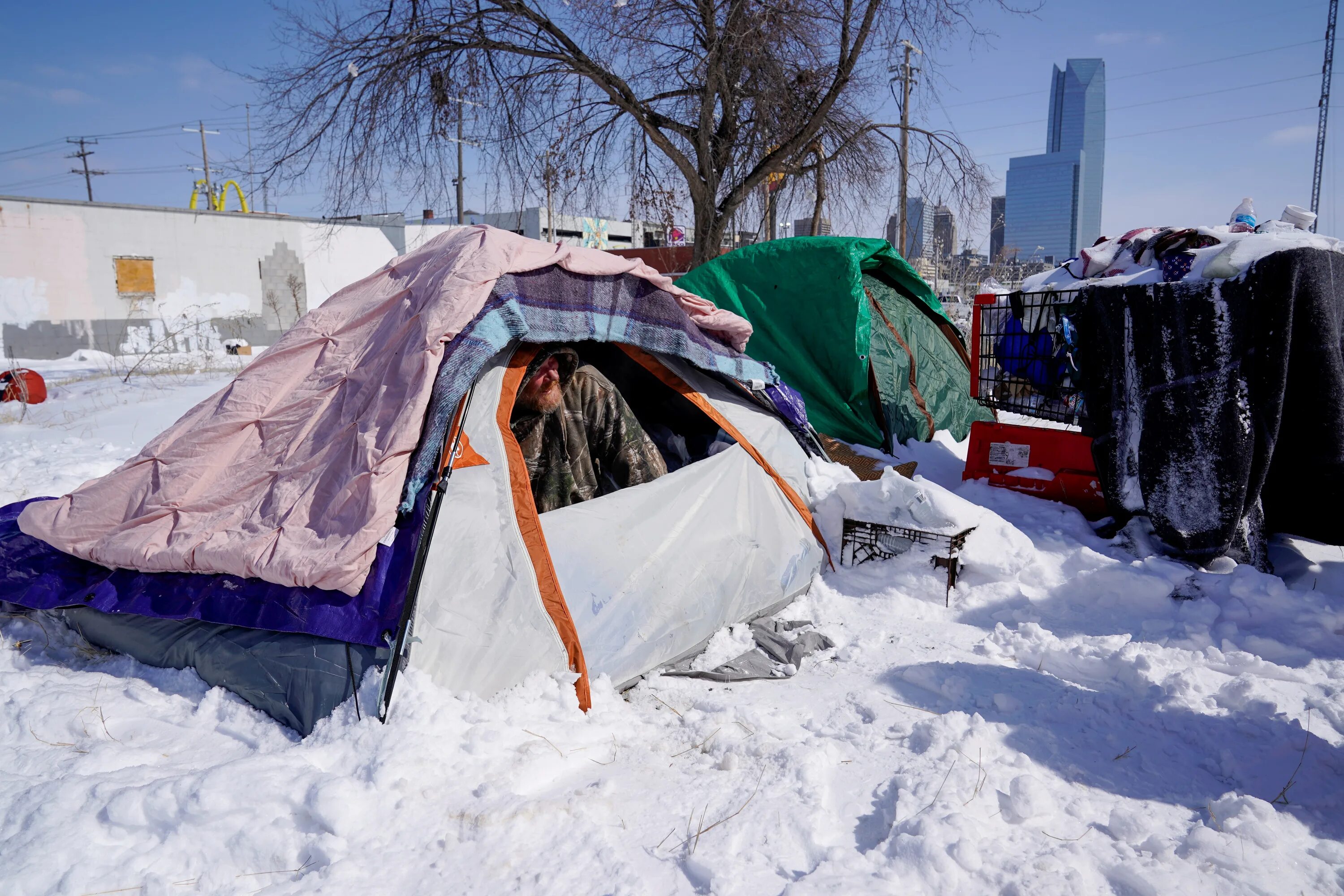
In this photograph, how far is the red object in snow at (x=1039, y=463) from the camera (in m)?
4.53

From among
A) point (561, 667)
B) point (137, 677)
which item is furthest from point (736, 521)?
point (137, 677)

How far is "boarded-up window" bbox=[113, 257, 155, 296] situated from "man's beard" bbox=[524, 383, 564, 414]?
2126cm

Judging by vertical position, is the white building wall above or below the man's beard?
above

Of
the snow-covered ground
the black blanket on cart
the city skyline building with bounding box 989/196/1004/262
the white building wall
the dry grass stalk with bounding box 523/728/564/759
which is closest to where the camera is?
the snow-covered ground

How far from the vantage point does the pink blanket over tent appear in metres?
2.59

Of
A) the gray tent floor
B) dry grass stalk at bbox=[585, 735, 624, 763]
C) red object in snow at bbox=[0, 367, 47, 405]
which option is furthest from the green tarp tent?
red object in snow at bbox=[0, 367, 47, 405]

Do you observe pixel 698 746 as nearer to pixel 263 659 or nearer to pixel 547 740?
pixel 547 740

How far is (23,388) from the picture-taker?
8.59 meters

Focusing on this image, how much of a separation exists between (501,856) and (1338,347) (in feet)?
12.5

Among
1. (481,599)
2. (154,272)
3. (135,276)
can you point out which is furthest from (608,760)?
(154,272)

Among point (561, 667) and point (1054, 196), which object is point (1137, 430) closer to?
point (561, 667)

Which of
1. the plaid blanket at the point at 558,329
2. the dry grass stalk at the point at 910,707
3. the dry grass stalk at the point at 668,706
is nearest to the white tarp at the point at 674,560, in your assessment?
the dry grass stalk at the point at 668,706

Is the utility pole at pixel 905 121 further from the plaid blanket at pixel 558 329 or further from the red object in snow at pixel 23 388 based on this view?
the red object in snow at pixel 23 388

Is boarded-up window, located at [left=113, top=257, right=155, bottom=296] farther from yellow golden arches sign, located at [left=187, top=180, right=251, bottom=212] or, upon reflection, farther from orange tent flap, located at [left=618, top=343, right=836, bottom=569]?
orange tent flap, located at [left=618, top=343, right=836, bottom=569]
